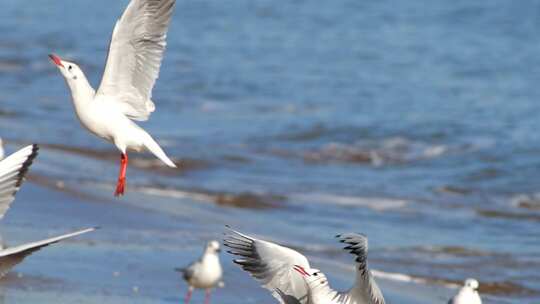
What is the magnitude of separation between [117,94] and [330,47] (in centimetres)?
1784

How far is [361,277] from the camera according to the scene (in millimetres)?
6078

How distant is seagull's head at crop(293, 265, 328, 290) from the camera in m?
6.27

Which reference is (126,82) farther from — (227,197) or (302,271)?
(227,197)

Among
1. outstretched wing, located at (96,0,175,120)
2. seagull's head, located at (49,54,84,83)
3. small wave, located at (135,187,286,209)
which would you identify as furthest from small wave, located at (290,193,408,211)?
seagull's head, located at (49,54,84,83)

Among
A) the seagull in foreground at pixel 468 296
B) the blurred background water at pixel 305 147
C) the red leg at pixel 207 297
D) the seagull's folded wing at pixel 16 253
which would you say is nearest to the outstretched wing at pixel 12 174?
the seagull's folded wing at pixel 16 253

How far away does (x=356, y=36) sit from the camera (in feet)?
84.8

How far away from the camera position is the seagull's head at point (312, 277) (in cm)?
627

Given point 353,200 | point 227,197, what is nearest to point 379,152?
point 353,200

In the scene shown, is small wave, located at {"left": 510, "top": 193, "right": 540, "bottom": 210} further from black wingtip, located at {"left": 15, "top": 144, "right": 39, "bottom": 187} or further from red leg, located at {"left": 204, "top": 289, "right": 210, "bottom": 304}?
black wingtip, located at {"left": 15, "top": 144, "right": 39, "bottom": 187}

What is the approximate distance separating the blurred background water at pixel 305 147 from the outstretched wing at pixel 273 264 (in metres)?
1.57

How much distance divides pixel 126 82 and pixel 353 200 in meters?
6.00

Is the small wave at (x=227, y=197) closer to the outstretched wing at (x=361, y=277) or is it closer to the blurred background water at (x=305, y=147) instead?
the blurred background water at (x=305, y=147)

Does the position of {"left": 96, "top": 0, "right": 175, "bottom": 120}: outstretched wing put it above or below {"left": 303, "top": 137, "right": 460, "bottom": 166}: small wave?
below

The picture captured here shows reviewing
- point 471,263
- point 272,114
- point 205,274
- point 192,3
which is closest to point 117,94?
point 205,274
